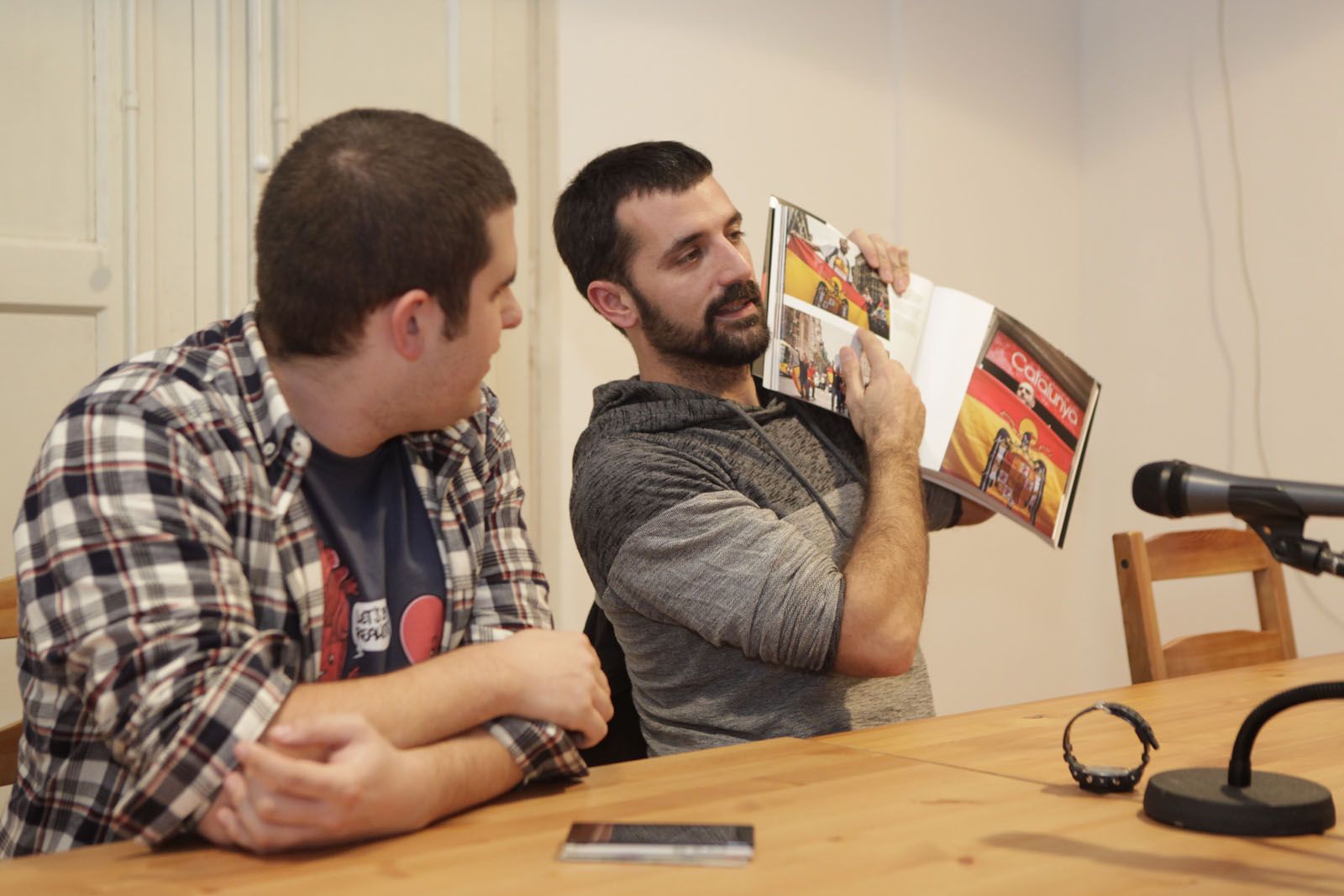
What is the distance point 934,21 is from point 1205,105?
2.38ft

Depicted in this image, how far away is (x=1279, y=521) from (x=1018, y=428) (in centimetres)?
103

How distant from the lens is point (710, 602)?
5.22ft

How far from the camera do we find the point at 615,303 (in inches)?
76.7

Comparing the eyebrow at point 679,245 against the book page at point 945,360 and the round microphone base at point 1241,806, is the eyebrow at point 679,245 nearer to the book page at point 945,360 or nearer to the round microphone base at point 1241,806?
the book page at point 945,360

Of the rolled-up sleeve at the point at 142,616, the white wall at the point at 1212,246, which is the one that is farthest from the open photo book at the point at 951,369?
the white wall at the point at 1212,246

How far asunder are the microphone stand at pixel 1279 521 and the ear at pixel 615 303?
1221 mm

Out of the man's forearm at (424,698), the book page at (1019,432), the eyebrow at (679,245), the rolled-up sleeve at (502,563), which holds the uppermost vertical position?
the eyebrow at (679,245)

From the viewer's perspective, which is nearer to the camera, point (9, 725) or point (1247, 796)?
point (1247, 796)

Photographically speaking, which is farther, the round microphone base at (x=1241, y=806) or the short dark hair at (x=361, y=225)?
the short dark hair at (x=361, y=225)

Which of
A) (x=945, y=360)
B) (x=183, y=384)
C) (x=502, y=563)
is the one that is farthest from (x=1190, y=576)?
(x=183, y=384)

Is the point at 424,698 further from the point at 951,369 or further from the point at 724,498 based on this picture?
the point at 951,369

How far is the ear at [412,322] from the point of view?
115cm

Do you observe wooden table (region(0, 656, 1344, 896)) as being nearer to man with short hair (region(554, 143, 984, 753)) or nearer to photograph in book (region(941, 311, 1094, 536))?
man with short hair (region(554, 143, 984, 753))

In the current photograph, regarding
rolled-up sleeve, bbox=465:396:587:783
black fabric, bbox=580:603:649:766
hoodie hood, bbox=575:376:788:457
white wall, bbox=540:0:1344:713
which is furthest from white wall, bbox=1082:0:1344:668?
rolled-up sleeve, bbox=465:396:587:783
